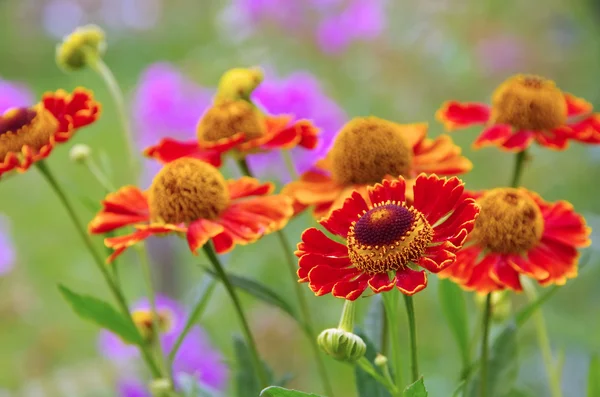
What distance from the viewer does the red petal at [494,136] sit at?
1.76 ft

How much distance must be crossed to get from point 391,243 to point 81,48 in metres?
0.33

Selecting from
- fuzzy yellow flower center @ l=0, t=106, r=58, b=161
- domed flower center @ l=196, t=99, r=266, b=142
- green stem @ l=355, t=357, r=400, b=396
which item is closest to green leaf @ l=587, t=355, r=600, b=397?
green stem @ l=355, t=357, r=400, b=396

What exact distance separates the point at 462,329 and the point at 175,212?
203 millimetres

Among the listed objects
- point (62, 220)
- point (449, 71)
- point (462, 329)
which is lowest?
point (62, 220)

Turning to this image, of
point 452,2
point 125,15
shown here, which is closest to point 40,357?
point 452,2

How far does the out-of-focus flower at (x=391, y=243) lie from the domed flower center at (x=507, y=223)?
0.07m

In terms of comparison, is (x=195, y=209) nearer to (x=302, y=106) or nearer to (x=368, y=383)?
(x=368, y=383)

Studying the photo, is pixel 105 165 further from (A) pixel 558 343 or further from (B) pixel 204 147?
(A) pixel 558 343

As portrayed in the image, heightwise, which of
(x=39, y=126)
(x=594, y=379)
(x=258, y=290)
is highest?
(x=39, y=126)

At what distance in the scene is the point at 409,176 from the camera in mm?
516

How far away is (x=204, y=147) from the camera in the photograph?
543 millimetres

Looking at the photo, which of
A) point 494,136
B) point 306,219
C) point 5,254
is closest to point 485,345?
point 494,136

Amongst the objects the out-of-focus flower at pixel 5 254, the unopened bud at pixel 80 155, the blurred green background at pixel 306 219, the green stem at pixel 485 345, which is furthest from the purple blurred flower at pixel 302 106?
the out-of-focus flower at pixel 5 254

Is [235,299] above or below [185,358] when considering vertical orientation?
above
